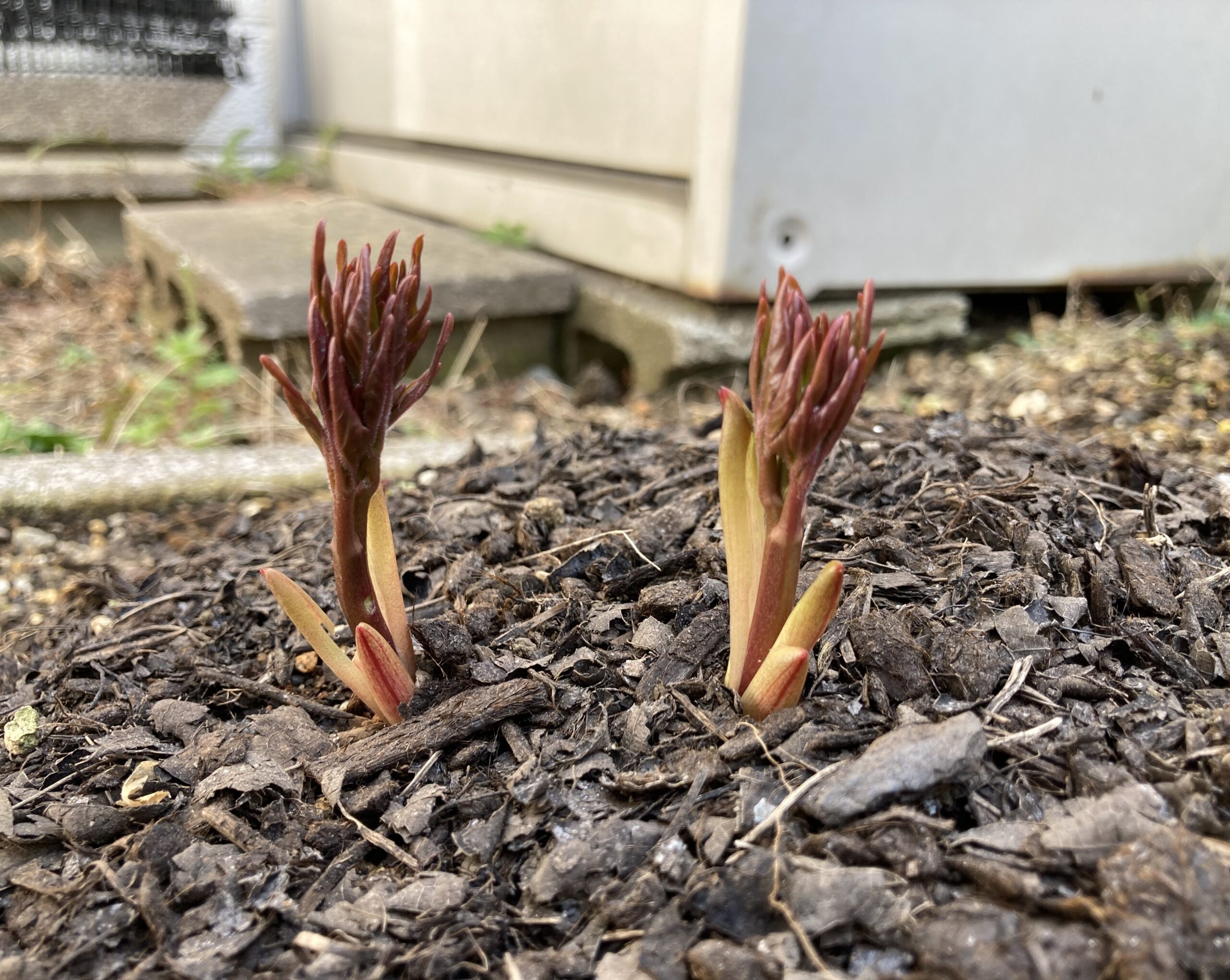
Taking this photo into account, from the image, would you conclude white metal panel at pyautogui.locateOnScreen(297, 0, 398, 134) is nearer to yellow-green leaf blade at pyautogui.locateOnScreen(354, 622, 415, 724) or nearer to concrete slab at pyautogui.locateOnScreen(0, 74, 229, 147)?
concrete slab at pyautogui.locateOnScreen(0, 74, 229, 147)

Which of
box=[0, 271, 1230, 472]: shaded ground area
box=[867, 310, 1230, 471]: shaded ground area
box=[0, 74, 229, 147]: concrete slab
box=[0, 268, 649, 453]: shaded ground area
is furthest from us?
box=[0, 74, 229, 147]: concrete slab

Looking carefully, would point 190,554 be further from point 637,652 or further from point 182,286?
point 182,286

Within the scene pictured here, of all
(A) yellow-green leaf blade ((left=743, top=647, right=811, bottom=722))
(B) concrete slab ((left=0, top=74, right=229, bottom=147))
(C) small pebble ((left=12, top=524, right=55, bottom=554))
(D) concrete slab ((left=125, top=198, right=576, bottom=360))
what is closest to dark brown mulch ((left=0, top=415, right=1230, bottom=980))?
(A) yellow-green leaf blade ((left=743, top=647, right=811, bottom=722))

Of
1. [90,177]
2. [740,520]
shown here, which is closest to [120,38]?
[90,177]

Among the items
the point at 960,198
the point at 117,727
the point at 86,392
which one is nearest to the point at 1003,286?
the point at 960,198

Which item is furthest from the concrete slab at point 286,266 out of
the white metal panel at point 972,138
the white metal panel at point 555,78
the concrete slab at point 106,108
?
the concrete slab at point 106,108

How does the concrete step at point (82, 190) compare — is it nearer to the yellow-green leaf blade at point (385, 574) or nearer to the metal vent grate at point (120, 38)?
the metal vent grate at point (120, 38)

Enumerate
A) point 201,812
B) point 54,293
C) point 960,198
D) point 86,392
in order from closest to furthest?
1. point 201,812
2. point 960,198
3. point 86,392
4. point 54,293
